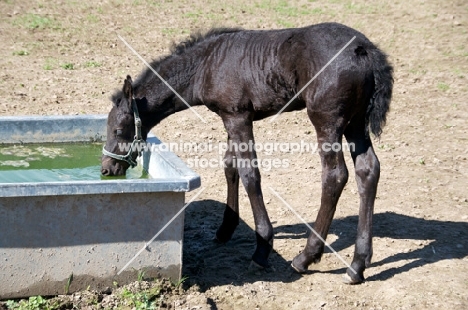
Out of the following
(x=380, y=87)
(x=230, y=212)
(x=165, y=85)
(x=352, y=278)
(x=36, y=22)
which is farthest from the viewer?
(x=36, y=22)

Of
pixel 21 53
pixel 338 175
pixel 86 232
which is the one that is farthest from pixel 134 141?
pixel 21 53

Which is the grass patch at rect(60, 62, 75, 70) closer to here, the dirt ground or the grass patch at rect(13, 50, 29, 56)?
the dirt ground

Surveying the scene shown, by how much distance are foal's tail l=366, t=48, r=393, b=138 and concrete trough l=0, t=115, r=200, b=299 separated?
4.95ft

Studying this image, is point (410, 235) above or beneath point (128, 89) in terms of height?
beneath

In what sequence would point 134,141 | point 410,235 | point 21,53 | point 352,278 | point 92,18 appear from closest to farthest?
point 352,278
point 134,141
point 410,235
point 21,53
point 92,18

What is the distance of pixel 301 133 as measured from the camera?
8906 mm

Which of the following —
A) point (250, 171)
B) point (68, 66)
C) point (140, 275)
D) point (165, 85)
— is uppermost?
point (165, 85)

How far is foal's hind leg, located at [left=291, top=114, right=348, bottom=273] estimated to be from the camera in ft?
16.6

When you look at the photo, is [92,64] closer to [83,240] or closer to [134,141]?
[134,141]

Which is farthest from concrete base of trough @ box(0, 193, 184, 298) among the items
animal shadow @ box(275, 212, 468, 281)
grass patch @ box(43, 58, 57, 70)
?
grass patch @ box(43, 58, 57, 70)

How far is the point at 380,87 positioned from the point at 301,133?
3.87 m

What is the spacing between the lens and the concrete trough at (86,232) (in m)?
4.46

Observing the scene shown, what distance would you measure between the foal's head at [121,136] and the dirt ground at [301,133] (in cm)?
100

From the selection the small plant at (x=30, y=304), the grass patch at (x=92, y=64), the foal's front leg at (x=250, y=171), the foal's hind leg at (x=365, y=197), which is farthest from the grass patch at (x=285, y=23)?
the small plant at (x=30, y=304)
